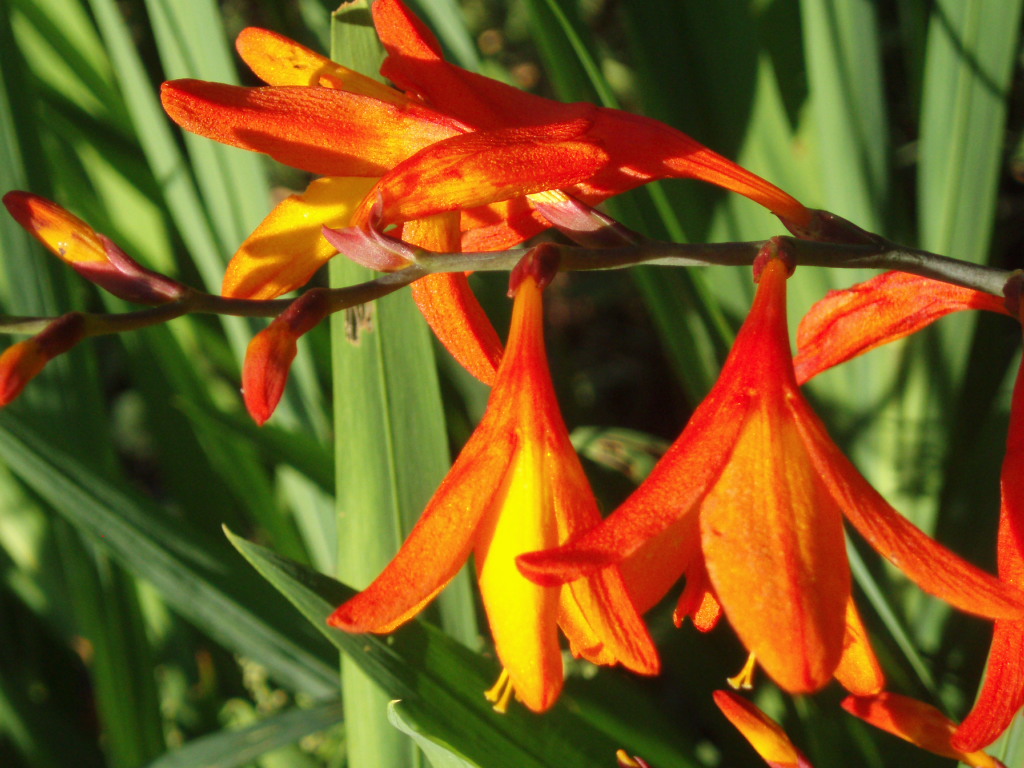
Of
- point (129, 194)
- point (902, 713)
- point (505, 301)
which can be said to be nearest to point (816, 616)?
point (902, 713)

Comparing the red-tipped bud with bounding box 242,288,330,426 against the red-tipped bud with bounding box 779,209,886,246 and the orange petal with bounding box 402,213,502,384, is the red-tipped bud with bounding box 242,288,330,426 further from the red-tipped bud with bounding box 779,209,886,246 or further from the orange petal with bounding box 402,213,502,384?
the red-tipped bud with bounding box 779,209,886,246

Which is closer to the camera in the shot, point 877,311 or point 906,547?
point 906,547

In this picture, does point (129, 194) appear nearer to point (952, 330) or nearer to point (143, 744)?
point (143, 744)

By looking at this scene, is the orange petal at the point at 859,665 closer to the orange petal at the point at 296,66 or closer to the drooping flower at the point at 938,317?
the drooping flower at the point at 938,317

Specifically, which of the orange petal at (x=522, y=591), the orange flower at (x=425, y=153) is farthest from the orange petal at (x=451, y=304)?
the orange petal at (x=522, y=591)

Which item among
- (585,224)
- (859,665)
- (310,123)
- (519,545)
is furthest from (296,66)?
(859,665)

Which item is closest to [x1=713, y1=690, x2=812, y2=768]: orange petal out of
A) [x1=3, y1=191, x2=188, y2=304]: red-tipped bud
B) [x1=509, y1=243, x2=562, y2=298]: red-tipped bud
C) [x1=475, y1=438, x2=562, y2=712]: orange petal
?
[x1=475, y1=438, x2=562, y2=712]: orange petal

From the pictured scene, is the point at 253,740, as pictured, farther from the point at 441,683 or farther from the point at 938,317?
the point at 938,317
